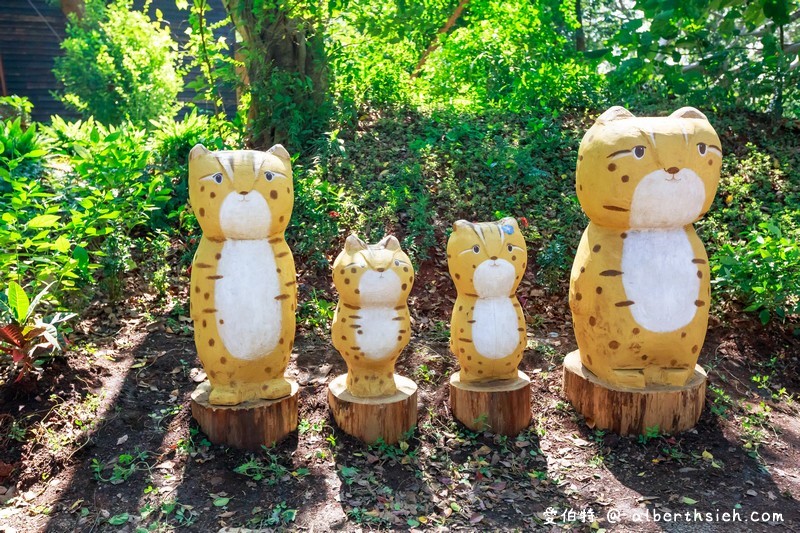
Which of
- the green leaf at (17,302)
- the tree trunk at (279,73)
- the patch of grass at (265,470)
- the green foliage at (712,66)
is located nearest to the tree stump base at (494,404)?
the patch of grass at (265,470)

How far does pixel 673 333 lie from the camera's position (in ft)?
12.1

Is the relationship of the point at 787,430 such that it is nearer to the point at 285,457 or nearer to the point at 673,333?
the point at 673,333

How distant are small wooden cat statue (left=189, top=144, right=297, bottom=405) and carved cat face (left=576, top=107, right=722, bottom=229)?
1.66m

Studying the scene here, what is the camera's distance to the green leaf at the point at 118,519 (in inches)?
125

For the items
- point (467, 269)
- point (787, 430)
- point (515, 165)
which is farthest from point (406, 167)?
point (787, 430)

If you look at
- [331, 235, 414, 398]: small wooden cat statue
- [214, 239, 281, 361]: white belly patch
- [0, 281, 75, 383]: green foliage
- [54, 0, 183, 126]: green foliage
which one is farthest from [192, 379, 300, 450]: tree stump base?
[54, 0, 183, 126]: green foliage

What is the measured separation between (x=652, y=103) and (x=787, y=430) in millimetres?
4834

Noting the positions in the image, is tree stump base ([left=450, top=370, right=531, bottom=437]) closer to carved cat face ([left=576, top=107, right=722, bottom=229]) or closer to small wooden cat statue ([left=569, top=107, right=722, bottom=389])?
small wooden cat statue ([left=569, top=107, right=722, bottom=389])

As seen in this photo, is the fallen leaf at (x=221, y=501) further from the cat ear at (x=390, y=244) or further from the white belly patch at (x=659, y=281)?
the white belly patch at (x=659, y=281)

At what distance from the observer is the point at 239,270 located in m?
3.53

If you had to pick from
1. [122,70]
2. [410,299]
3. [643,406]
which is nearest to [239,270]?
[410,299]

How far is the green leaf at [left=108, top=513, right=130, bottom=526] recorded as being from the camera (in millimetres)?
3188

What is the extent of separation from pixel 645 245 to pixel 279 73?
4.44m

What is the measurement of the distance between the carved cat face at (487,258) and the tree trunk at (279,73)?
3433 mm
